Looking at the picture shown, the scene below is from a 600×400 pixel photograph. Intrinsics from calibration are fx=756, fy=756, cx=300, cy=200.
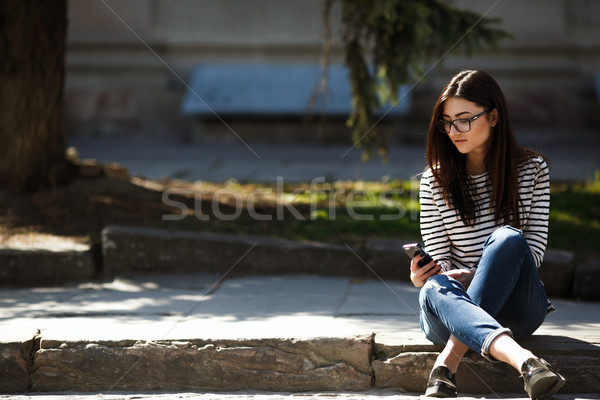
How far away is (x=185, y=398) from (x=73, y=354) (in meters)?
0.62

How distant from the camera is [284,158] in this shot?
10852 mm

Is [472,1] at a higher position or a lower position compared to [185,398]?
higher

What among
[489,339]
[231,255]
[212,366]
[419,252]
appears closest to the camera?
[489,339]

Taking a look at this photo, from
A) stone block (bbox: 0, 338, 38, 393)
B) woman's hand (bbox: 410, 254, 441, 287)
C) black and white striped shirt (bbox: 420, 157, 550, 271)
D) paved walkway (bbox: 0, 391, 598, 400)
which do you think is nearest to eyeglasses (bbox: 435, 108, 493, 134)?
black and white striped shirt (bbox: 420, 157, 550, 271)

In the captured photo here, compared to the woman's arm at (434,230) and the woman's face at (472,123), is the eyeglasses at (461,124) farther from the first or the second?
the woman's arm at (434,230)

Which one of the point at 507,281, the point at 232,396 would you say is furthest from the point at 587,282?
the point at 232,396

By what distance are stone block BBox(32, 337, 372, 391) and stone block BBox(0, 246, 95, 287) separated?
1595 millimetres

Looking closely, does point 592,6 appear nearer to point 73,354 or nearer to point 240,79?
point 240,79

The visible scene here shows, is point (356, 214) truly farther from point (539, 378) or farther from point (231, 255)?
point (539, 378)

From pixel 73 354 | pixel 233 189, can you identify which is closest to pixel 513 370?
pixel 73 354

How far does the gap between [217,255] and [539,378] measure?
2.89 metres

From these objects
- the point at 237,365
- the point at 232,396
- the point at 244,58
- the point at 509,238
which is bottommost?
the point at 232,396

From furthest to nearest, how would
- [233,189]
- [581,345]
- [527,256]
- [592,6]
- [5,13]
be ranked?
[592,6] → [233,189] → [5,13] → [581,345] → [527,256]

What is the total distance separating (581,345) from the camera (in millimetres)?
3453
